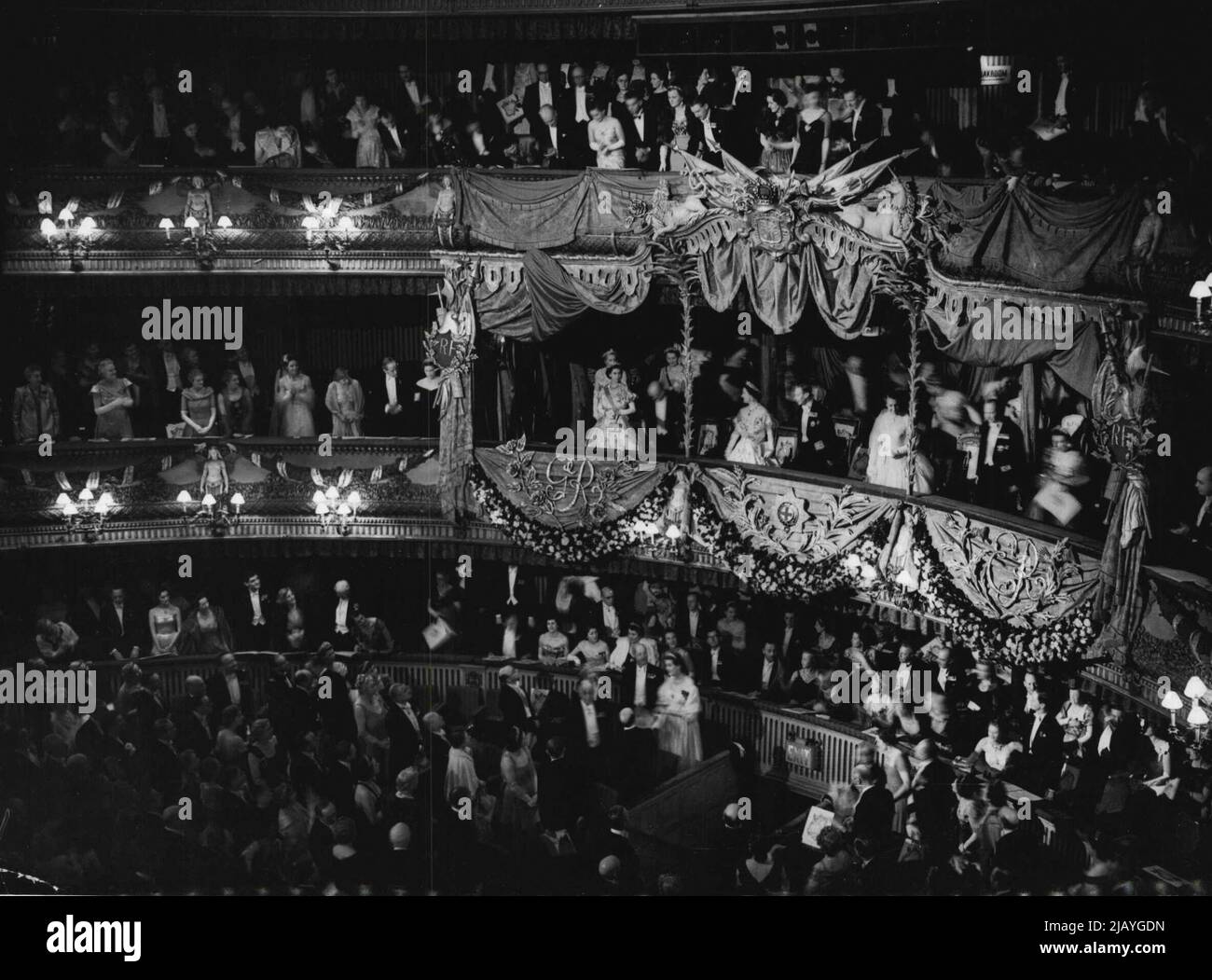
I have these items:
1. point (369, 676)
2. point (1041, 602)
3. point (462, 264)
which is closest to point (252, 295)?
point (462, 264)

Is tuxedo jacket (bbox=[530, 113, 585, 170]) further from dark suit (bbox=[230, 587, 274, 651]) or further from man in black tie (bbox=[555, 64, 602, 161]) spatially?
dark suit (bbox=[230, 587, 274, 651])

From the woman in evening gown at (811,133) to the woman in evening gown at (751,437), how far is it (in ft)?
13.0

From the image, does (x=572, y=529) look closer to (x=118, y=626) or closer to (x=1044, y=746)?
(x=118, y=626)

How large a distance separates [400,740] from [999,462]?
411 inches

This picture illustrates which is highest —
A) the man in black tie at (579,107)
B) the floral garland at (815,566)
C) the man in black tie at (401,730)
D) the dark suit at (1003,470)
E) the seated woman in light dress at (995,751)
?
the man in black tie at (579,107)

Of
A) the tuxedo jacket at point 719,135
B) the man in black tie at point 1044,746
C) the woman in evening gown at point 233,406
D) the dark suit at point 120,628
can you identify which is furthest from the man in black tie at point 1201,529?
the dark suit at point 120,628

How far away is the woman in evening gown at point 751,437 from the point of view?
2972 centimetres

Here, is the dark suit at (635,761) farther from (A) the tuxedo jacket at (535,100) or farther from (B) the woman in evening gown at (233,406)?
(A) the tuxedo jacket at (535,100)

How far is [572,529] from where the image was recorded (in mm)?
30547

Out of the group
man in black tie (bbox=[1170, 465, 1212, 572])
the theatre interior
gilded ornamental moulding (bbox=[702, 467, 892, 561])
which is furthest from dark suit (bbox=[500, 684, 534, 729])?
man in black tie (bbox=[1170, 465, 1212, 572])

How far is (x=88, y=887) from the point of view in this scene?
26.9 meters

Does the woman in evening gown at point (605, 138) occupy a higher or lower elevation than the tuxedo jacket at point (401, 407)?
higher

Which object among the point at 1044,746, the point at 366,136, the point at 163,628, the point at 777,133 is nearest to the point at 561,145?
the point at 366,136

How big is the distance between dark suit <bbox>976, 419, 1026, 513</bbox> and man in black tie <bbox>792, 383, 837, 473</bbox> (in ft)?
9.31
